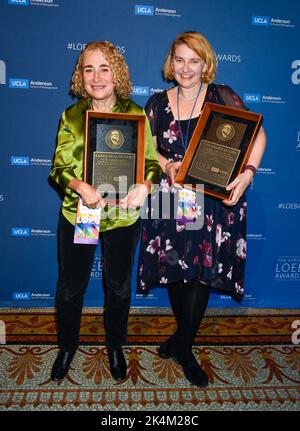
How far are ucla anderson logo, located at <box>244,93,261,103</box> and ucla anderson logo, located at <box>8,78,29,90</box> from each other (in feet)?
4.32

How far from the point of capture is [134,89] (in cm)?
226

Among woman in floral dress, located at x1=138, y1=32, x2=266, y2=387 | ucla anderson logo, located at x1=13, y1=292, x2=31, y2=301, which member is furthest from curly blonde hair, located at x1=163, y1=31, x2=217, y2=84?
ucla anderson logo, located at x1=13, y1=292, x2=31, y2=301

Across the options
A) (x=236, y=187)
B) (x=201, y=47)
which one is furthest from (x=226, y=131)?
(x=201, y=47)

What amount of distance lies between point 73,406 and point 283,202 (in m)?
1.77

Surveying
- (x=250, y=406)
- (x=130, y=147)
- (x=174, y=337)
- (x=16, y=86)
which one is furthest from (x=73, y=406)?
(x=16, y=86)

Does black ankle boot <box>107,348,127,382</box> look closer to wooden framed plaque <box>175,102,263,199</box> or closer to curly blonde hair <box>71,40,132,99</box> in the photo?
wooden framed plaque <box>175,102,263,199</box>

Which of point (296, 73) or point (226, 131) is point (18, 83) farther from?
point (296, 73)

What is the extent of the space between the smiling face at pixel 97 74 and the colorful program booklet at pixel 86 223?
1.50ft

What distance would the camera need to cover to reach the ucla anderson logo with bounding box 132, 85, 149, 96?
2262mm

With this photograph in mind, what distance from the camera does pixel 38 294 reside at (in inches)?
102

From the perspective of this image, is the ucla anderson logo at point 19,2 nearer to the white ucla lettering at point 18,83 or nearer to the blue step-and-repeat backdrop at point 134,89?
the blue step-and-repeat backdrop at point 134,89

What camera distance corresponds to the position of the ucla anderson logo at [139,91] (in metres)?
2.26

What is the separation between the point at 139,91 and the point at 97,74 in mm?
784

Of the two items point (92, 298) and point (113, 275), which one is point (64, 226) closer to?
point (113, 275)
